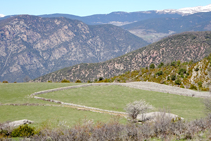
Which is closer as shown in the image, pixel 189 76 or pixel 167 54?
pixel 189 76

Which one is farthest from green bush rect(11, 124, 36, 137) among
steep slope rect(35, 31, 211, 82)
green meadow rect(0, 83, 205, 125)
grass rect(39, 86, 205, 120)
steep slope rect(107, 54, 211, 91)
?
steep slope rect(35, 31, 211, 82)

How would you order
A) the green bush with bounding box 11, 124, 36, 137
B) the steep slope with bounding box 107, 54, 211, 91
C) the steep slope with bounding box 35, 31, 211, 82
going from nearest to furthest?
the green bush with bounding box 11, 124, 36, 137
the steep slope with bounding box 107, 54, 211, 91
the steep slope with bounding box 35, 31, 211, 82

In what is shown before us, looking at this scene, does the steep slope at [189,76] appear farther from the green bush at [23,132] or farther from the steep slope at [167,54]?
the steep slope at [167,54]

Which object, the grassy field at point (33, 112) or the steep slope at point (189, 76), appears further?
Result: the steep slope at point (189, 76)

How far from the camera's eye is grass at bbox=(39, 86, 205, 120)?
103 feet

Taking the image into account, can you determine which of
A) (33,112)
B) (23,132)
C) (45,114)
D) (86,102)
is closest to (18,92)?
(33,112)

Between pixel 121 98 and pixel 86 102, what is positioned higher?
pixel 86 102

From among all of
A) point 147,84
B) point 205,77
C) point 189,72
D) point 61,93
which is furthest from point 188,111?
point 189,72

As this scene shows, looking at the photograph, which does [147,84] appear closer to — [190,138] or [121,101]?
[121,101]

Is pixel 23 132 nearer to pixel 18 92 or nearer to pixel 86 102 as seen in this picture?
pixel 86 102

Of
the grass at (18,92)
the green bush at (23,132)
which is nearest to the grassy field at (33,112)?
the grass at (18,92)

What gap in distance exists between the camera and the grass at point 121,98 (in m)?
31.5

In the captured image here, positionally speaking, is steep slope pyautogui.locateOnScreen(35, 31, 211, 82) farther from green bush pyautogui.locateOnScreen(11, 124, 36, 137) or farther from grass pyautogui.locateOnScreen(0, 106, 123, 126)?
green bush pyautogui.locateOnScreen(11, 124, 36, 137)

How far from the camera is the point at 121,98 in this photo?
37312mm
